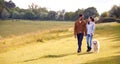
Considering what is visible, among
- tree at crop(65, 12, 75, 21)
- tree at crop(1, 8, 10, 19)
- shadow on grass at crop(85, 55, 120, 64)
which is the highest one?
shadow on grass at crop(85, 55, 120, 64)

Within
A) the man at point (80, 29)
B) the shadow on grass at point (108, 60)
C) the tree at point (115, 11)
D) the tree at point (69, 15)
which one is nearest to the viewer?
the shadow on grass at point (108, 60)

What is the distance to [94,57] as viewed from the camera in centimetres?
1783

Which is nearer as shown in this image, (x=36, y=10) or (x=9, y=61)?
(x=9, y=61)

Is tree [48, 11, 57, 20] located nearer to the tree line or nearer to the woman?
the tree line

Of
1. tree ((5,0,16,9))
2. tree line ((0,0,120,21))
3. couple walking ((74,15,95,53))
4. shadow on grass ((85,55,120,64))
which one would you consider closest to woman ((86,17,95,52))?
couple walking ((74,15,95,53))

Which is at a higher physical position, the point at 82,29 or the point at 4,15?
the point at 82,29

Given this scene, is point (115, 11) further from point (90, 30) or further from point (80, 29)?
point (80, 29)

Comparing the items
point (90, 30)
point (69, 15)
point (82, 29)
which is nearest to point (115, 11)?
point (69, 15)

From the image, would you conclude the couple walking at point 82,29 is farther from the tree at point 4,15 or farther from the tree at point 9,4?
the tree at point 9,4

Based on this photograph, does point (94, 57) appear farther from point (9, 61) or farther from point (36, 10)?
point (36, 10)

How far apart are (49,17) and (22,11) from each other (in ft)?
23.8

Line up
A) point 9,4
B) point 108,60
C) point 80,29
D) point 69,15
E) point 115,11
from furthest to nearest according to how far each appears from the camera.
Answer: point 69,15
point 9,4
point 115,11
point 80,29
point 108,60

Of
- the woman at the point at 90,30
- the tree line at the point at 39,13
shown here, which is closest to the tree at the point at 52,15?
the tree line at the point at 39,13

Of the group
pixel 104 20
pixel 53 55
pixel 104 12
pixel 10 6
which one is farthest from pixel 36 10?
pixel 53 55
